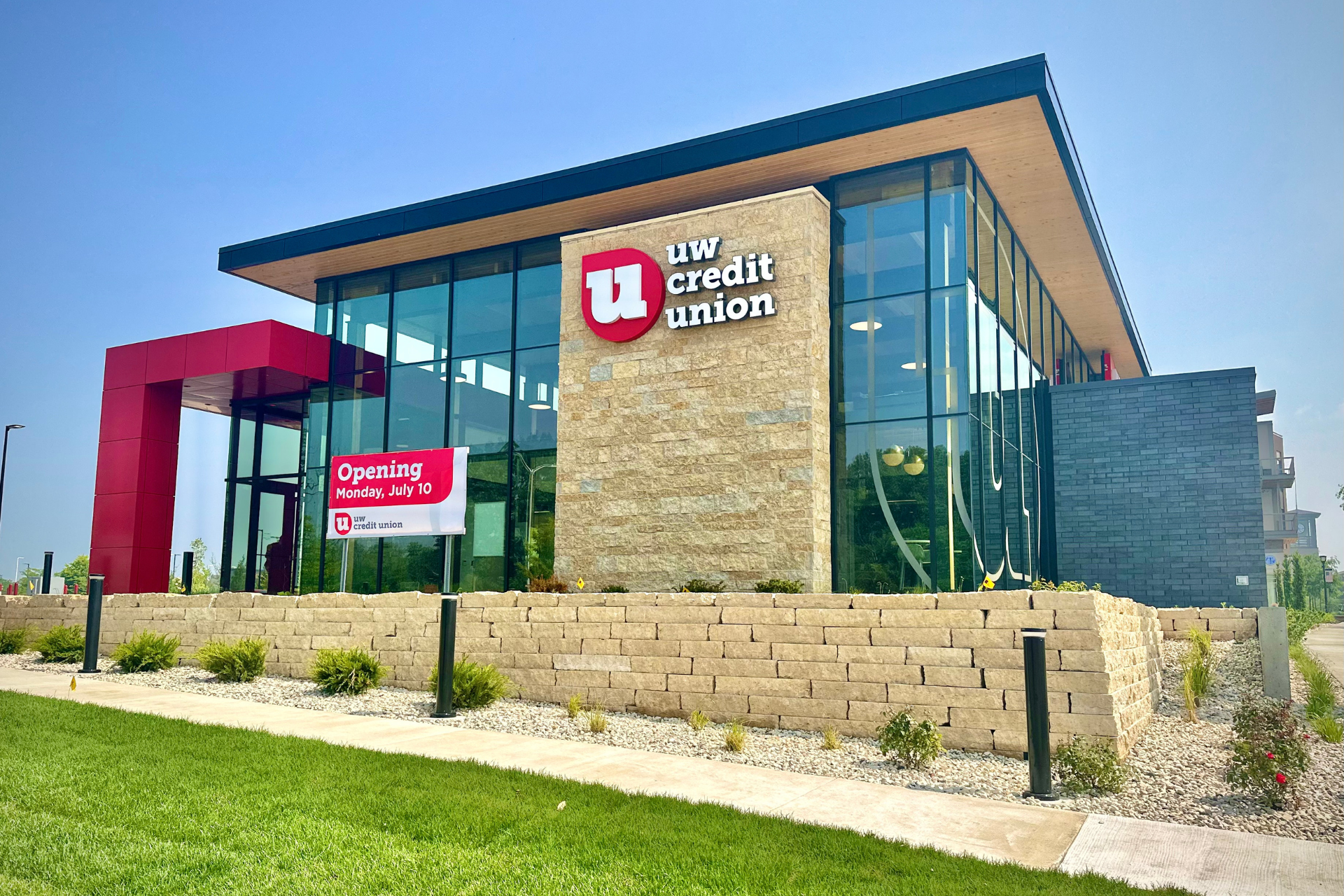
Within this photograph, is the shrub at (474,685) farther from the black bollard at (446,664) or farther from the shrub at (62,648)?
the shrub at (62,648)

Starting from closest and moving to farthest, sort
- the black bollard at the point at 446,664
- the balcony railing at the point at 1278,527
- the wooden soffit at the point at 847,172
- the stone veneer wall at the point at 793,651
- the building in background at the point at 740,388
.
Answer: the stone veneer wall at the point at 793,651, the black bollard at the point at 446,664, the wooden soffit at the point at 847,172, the building in background at the point at 740,388, the balcony railing at the point at 1278,527

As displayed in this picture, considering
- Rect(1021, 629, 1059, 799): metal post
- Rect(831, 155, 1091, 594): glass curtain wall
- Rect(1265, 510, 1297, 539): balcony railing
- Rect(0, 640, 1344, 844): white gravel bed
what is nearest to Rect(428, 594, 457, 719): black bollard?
Rect(0, 640, 1344, 844): white gravel bed

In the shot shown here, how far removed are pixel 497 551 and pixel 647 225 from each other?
7.04m

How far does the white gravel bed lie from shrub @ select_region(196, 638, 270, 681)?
170 millimetres

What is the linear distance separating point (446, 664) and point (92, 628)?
718 cm

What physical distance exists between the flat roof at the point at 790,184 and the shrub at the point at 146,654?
30.8 ft

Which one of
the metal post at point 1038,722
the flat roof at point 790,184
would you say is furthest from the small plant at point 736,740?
the flat roof at point 790,184

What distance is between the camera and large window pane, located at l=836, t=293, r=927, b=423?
16328 mm

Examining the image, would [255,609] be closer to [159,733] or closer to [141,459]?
[159,733]

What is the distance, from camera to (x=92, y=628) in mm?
14688

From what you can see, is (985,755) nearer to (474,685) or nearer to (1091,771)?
(1091,771)

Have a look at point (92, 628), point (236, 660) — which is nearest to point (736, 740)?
point (236, 660)

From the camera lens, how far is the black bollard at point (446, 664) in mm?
11086

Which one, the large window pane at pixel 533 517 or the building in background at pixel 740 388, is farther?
the large window pane at pixel 533 517
